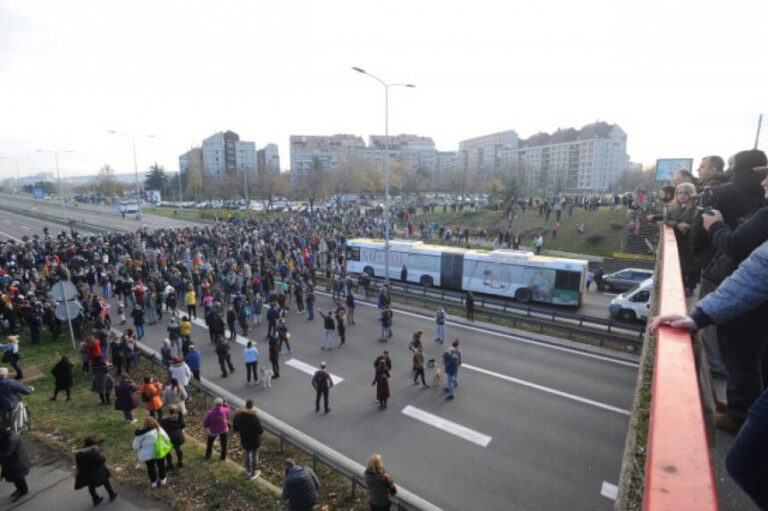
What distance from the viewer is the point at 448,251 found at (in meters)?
25.6

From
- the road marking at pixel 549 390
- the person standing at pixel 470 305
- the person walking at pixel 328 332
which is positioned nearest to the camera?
the road marking at pixel 549 390

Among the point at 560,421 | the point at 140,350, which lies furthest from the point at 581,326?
the point at 140,350

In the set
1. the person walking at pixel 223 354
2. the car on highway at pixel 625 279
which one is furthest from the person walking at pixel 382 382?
the car on highway at pixel 625 279

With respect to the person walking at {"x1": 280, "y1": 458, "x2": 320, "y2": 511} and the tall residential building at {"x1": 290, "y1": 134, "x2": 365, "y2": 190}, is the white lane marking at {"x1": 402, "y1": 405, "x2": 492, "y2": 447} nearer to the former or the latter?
the person walking at {"x1": 280, "y1": 458, "x2": 320, "y2": 511}

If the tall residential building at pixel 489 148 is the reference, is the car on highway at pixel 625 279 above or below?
below

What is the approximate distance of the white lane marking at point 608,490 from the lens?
8.53 metres

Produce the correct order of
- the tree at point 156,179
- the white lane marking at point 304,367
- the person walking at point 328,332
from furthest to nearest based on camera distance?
the tree at point 156,179 → the person walking at point 328,332 → the white lane marking at point 304,367

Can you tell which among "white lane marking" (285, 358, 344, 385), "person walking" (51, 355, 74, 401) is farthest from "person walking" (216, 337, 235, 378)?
"person walking" (51, 355, 74, 401)

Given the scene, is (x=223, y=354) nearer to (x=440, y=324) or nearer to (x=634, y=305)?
(x=440, y=324)

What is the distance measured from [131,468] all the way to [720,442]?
962cm

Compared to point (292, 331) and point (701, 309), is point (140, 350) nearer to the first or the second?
point (292, 331)

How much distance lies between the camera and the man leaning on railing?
1.69 meters

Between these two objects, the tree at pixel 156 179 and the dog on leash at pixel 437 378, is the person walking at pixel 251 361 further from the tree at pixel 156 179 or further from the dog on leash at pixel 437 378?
the tree at pixel 156 179

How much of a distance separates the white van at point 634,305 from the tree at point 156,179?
344 feet
